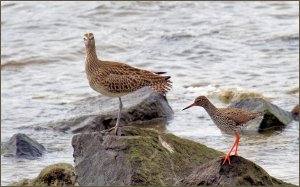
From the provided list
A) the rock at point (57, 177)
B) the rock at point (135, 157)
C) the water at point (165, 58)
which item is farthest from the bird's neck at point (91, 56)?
the water at point (165, 58)

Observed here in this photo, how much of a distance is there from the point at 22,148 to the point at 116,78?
141 inches

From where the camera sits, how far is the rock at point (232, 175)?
851 cm

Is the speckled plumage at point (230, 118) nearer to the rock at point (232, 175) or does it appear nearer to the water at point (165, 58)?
the rock at point (232, 175)

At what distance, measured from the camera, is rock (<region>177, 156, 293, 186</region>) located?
8.51 m

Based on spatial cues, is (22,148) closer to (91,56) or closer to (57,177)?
(57,177)

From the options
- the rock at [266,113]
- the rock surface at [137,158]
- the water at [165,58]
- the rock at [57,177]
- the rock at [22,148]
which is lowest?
the water at [165,58]

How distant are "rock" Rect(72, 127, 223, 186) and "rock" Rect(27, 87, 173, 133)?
4.01 metres

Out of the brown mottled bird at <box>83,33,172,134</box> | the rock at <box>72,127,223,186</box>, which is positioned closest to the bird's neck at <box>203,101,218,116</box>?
the rock at <box>72,127,223,186</box>

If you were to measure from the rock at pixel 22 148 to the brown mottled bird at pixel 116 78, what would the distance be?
327 centimetres

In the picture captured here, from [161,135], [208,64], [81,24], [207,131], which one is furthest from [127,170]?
[81,24]

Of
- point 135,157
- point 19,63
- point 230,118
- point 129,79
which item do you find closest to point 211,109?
point 230,118

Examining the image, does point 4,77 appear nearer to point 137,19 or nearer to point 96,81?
point 137,19

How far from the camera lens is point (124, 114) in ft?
46.6

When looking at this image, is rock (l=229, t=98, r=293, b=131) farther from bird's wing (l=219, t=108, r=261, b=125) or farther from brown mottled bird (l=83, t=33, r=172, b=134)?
bird's wing (l=219, t=108, r=261, b=125)
